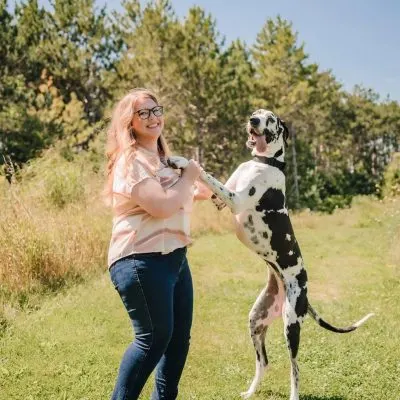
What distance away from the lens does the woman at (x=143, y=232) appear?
2373mm

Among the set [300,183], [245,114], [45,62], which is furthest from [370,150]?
[45,62]

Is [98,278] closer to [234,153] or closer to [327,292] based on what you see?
[327,292]

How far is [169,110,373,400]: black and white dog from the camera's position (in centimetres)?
329

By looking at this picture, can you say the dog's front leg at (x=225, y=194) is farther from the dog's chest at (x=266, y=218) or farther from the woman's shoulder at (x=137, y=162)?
the woman's shoulder at (x=137, y=162)

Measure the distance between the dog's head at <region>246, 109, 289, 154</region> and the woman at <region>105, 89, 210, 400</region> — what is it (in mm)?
859

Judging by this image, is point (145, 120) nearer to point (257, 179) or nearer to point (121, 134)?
point (121, 134)

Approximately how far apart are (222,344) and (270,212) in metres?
2.40

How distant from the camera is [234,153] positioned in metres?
26.6

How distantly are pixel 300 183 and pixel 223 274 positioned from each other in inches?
894

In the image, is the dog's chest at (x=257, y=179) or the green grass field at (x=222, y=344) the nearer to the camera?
the dog's chest at (x=257, y=179)

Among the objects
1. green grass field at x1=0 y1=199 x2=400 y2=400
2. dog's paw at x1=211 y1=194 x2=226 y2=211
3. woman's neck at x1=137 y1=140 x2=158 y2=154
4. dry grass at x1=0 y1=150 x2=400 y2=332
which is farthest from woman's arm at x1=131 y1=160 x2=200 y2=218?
dry grass at x1=0 y1=150 x2=400 y2=332

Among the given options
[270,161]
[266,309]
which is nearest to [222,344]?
[266,309]

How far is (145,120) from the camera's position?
2.60 metres

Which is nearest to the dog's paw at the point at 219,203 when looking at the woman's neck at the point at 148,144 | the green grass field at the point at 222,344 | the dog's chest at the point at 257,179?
the dog's chest at the point at 257,179
